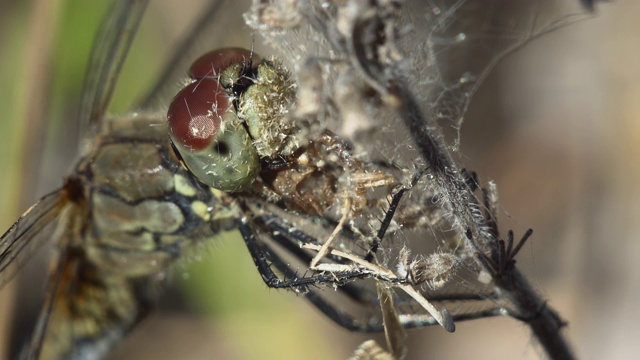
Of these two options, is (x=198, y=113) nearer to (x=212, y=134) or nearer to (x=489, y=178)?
(x=212, y=134)

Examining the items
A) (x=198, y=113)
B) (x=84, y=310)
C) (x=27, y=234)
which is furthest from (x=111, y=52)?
(x=198, y=113)

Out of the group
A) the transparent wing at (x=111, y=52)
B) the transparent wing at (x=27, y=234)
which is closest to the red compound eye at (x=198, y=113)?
the transparent wing at (x=27, y=234)

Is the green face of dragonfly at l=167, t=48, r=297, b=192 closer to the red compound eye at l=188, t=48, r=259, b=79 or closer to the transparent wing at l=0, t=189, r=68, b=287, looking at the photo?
the red compound eye at l=188, t=48, r=259, b=79

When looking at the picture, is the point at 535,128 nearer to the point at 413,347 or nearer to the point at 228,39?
the point at 413,347

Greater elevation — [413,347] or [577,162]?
[577,162]

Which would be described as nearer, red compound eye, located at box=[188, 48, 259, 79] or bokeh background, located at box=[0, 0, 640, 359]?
red compound eye, located at box=[188, 48, 259, 79]

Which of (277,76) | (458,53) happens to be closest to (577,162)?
(458,53)

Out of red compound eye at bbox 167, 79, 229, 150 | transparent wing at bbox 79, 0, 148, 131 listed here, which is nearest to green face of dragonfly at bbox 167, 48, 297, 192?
red compound eye at bbox 167, 79, 229, 150
